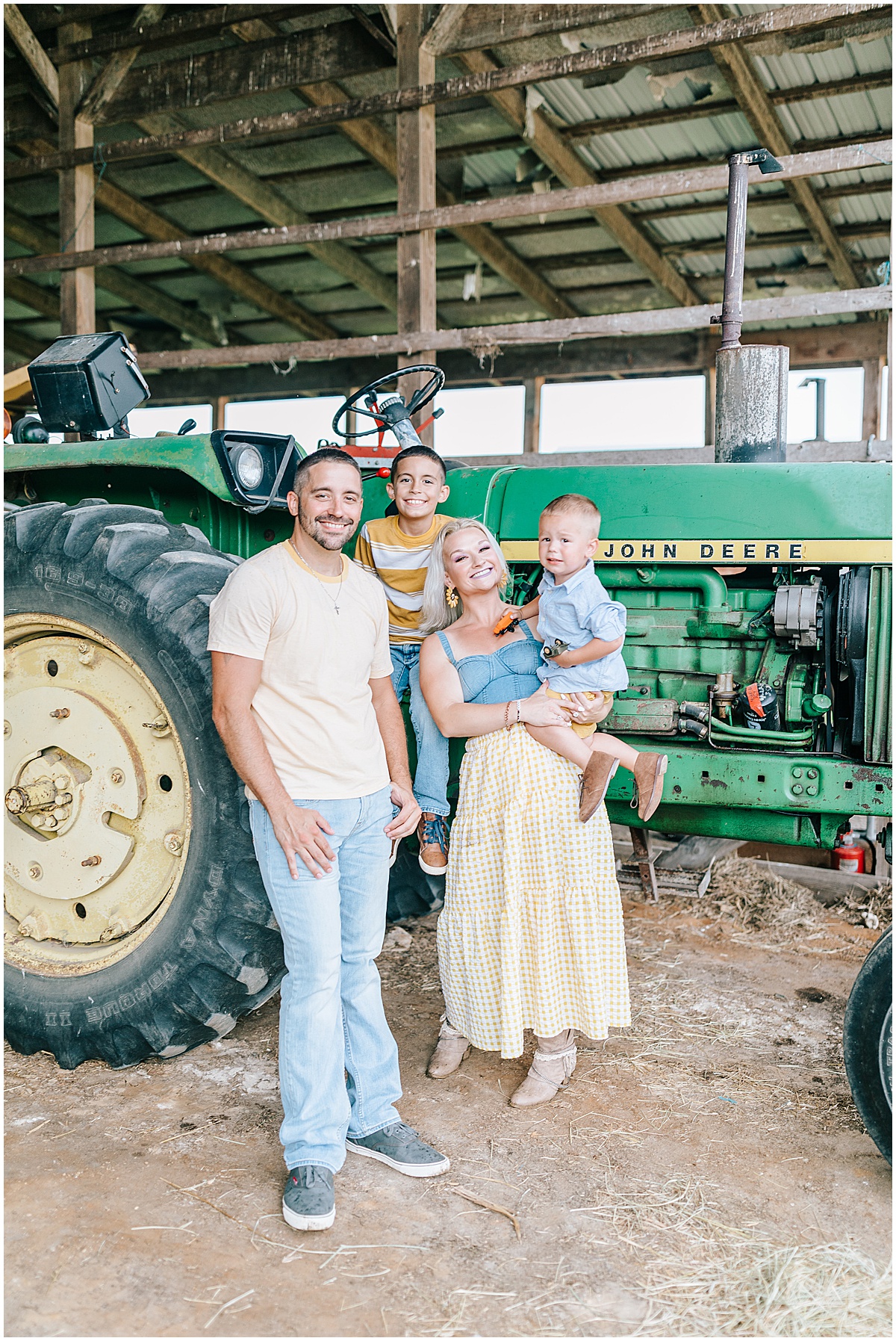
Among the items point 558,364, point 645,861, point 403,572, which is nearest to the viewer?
point 403,572

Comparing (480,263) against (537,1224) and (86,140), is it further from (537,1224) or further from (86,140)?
(537,1224)

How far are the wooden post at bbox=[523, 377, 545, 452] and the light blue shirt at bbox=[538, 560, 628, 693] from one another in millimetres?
7481

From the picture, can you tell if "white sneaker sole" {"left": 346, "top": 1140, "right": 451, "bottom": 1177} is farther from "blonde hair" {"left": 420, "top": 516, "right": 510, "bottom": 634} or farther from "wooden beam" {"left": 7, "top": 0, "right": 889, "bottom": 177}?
"wooden beam" {"left": 7, "top": 0, "right": 889, "bottom": 177}

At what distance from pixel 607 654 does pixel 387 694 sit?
58cm

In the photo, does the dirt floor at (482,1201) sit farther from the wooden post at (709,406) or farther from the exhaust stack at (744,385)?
the wooden post at (709,406)

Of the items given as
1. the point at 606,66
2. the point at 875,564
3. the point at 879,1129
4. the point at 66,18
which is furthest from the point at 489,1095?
the point at 66,18

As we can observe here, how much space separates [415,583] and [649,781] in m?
0.86

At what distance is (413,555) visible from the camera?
10.2 feet

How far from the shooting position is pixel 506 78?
5496mm

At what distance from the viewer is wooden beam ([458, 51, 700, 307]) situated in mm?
6555

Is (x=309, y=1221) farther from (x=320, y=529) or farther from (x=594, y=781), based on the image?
(x=320, y=529)

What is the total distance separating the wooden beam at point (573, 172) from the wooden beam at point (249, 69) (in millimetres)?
625

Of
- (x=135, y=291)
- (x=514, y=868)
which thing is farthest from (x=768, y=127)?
(x=135, y=291)

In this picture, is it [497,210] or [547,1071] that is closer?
[547,1071]
